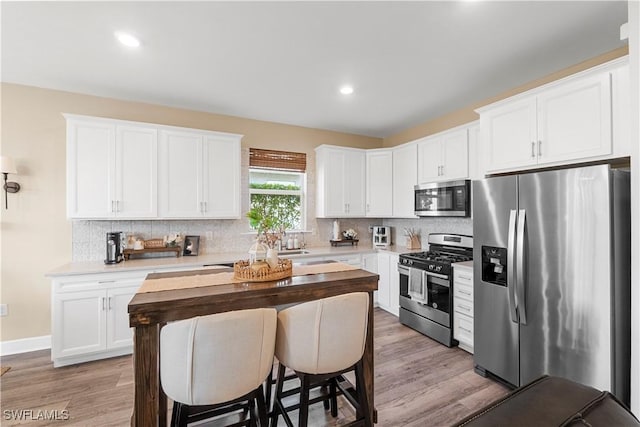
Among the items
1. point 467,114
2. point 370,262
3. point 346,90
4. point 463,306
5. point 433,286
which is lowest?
point 463,306

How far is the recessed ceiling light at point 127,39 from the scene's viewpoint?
218 cm

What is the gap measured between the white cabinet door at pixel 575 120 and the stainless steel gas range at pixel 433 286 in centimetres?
145

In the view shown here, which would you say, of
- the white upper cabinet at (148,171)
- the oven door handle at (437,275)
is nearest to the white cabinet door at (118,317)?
the white upper cabinet at (148,171)

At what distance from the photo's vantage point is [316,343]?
147 cm

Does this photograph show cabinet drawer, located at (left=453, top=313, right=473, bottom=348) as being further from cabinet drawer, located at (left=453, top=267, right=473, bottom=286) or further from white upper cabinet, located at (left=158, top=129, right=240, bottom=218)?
white upper cabinet, located at (left=158, top=129, right=240, bottom=218)

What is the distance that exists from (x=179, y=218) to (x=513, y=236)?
353cm

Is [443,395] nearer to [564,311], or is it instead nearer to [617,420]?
[564,311]

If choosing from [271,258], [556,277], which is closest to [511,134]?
[556,277]

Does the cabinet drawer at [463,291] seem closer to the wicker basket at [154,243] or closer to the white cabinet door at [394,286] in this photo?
the white cabinet door at [394,286]

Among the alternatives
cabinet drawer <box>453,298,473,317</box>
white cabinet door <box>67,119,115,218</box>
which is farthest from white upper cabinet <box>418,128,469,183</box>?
white cabinet door <box>67,119,115,218</box>

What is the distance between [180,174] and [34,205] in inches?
60.4

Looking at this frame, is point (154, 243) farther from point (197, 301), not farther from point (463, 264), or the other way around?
point (463, 264)

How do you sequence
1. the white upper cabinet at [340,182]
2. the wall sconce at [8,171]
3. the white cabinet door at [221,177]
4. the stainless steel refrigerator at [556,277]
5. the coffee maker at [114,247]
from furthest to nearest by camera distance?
the white upper cabinet at [340,182] → the white cabinet door at [221,177] → the coffee maker at [114,247] → the wall sconce at [8,171] → the stainless steel refrigerator at [556,277]

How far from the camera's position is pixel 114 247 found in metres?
3.06
